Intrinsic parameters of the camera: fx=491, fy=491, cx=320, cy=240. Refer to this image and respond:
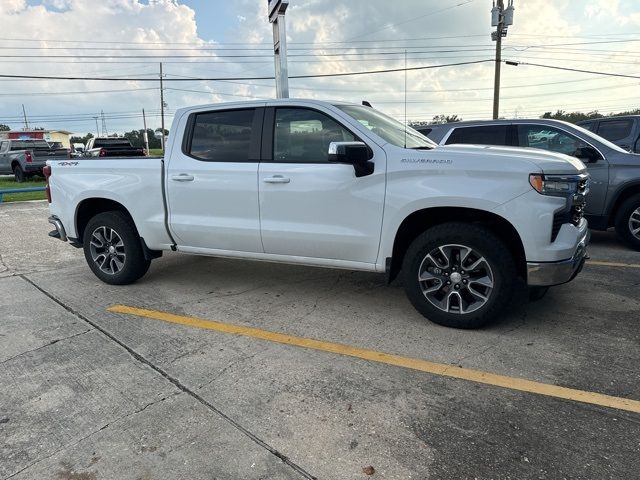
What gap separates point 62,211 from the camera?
570cm

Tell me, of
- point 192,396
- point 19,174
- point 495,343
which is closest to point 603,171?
point 495,343

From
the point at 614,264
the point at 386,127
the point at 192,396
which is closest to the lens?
the point at 192,396

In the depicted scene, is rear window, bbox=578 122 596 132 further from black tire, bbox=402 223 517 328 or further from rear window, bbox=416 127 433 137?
black tire, bbox=402 223 517 328

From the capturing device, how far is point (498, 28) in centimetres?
2077

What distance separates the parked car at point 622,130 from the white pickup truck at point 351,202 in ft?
18.8

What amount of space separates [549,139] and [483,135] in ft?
3.16

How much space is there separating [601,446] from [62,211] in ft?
18.5

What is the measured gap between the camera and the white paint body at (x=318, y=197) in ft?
12.1

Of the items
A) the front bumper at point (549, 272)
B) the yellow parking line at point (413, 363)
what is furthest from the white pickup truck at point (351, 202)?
the yellow parking line at point (413, 363)

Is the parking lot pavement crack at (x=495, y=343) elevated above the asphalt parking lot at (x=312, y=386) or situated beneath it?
elevated above

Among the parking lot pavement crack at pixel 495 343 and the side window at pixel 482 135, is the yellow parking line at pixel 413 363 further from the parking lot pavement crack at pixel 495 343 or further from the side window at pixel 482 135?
the side window at pixel 482 135

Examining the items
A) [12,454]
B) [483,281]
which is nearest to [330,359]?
[483,281]

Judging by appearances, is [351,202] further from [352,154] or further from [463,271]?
[463,271]

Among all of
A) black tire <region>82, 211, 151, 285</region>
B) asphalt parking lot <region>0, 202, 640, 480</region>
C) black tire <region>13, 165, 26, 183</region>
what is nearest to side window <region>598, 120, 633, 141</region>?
asphalt parking lot <region>0, 202, 640, 480</region>
